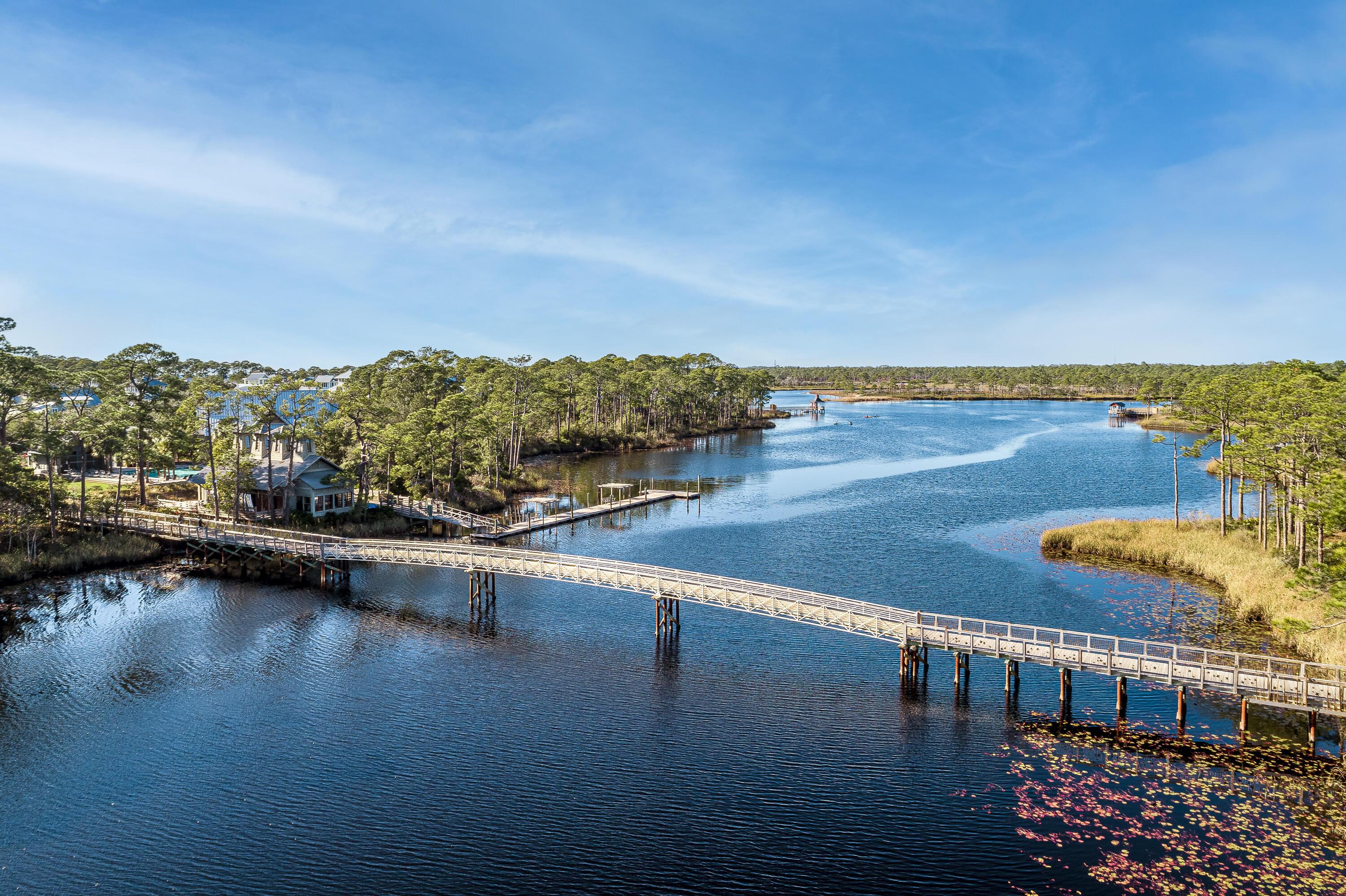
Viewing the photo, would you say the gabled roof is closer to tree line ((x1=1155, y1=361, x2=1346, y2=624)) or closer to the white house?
the white house

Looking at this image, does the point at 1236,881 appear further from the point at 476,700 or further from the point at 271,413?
the point at 271,413

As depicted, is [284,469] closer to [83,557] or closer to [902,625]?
[83,557]

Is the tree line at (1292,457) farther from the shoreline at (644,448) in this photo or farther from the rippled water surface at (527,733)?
the shoreline at (644,448)

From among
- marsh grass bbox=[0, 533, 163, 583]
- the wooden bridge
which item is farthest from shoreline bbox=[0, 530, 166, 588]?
the wooden bridge

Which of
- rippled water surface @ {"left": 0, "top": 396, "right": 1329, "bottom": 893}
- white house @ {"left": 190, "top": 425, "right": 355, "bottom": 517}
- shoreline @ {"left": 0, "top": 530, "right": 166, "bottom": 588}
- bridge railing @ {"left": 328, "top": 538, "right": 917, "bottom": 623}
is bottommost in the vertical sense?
→ rippled water surface @ {"left": 0, "top": 396, "right": 1329, "bottom": 893}

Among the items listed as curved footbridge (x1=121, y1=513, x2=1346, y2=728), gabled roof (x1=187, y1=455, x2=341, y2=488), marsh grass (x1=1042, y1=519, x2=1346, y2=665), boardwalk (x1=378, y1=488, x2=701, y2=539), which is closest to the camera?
curved footbridge (x1=121, y1=513, x2=1346, y2=728)

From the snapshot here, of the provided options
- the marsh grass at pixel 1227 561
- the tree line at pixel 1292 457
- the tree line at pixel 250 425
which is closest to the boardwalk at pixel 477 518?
the tree line at pixel 250 425

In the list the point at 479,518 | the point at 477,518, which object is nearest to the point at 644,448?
the point at 479,518
